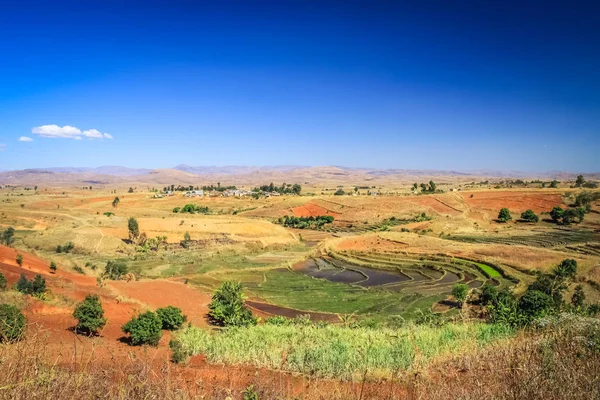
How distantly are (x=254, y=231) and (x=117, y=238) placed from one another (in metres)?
22.4

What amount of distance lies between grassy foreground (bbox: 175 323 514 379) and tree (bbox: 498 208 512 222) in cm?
7832

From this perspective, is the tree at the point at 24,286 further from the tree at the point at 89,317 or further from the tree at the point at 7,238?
the tree at the point at 7,238

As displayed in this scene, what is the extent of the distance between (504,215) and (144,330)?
81336 millimetres

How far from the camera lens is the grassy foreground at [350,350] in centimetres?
856

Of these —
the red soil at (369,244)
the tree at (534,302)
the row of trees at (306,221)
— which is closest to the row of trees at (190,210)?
the row of trees at (306,221)

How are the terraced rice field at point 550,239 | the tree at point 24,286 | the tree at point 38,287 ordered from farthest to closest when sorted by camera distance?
the terraced rice field at point 550,239
the tree at point 38,287
the tree at point 24,286

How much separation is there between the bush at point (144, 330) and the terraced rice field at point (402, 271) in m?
27.7

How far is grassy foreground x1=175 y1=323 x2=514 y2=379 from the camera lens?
28.1ft

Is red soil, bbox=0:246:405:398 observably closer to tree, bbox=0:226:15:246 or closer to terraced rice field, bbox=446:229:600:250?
tree, bbox=0:226:15:246

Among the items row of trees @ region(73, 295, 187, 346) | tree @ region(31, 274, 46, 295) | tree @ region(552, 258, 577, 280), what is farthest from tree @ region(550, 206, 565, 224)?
tree @ region(31, 274, 46, 295)

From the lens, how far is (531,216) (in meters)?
77.7

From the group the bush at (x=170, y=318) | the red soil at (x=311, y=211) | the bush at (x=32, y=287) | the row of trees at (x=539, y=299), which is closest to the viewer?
the row of trees at (x=539, y=299)

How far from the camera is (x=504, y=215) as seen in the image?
265 ft

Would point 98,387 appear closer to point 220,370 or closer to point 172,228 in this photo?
point 220,370
